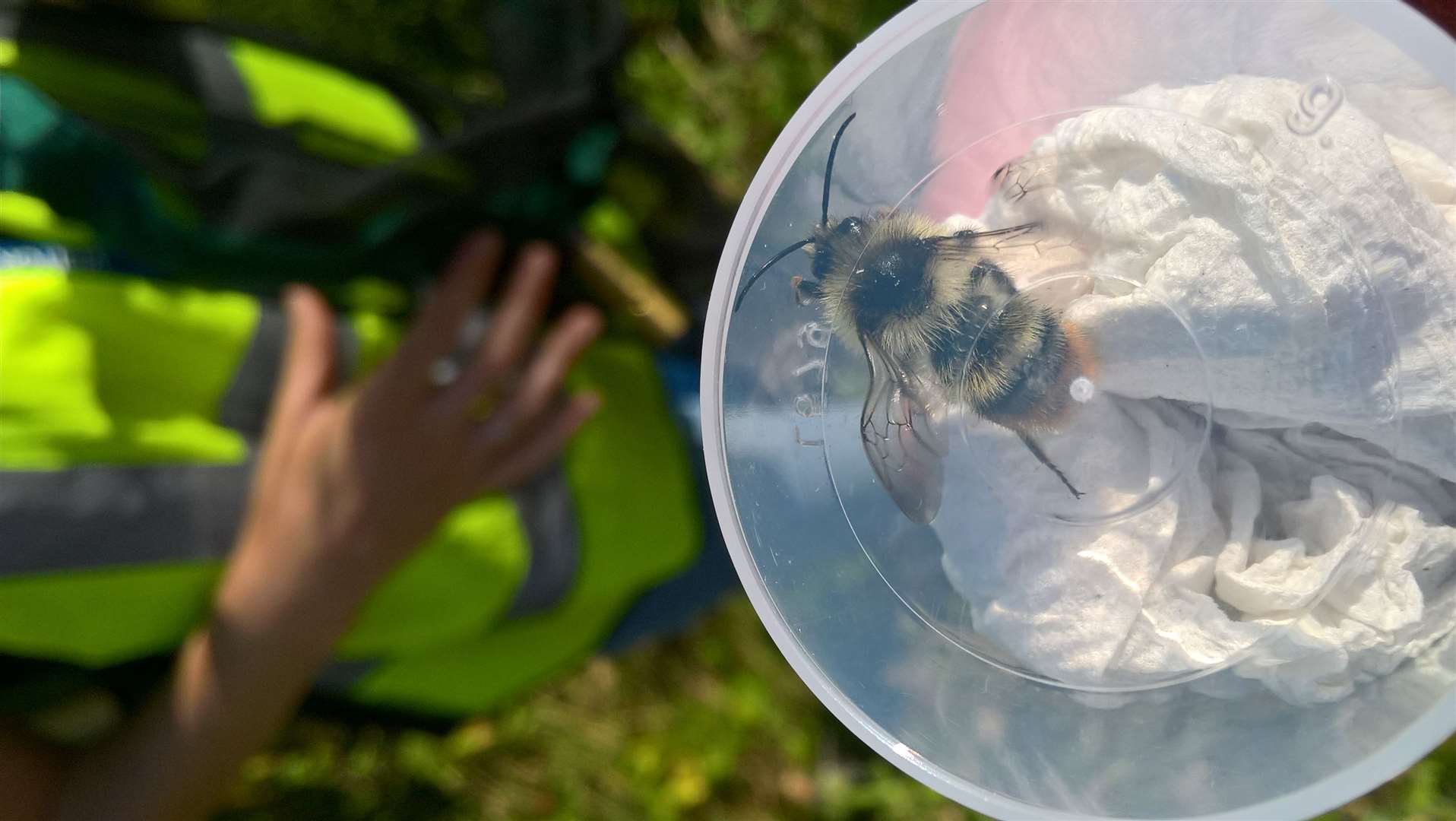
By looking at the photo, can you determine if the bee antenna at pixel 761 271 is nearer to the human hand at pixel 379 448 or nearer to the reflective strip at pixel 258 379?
the human hand at pixel 379 448

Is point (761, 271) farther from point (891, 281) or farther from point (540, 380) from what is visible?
point (540, 380)

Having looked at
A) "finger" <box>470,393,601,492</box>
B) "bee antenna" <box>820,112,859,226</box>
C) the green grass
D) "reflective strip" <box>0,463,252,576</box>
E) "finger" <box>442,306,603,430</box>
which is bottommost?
the green grass

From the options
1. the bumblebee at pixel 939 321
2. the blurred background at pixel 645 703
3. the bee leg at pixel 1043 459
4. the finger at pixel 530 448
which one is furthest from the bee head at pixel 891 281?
the blurred background at pixel 645 703

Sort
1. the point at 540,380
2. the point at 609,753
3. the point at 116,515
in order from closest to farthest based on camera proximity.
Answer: the point at 116,515 < the point at 540,380 < the point at 609,753

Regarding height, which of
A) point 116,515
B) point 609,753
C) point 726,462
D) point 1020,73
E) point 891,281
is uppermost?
point 1020,73

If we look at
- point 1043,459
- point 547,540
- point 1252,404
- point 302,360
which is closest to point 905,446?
point 1043,459

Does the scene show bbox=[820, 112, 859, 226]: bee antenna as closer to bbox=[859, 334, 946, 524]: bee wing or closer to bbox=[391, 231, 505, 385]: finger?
bbox=[859, 334, 946, 524]: bee wing

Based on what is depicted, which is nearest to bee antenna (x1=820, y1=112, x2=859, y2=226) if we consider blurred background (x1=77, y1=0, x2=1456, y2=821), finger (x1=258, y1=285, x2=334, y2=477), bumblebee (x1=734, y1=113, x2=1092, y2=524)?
bumblebee (x1=734, y1=113, x2=1092, y2=524)
